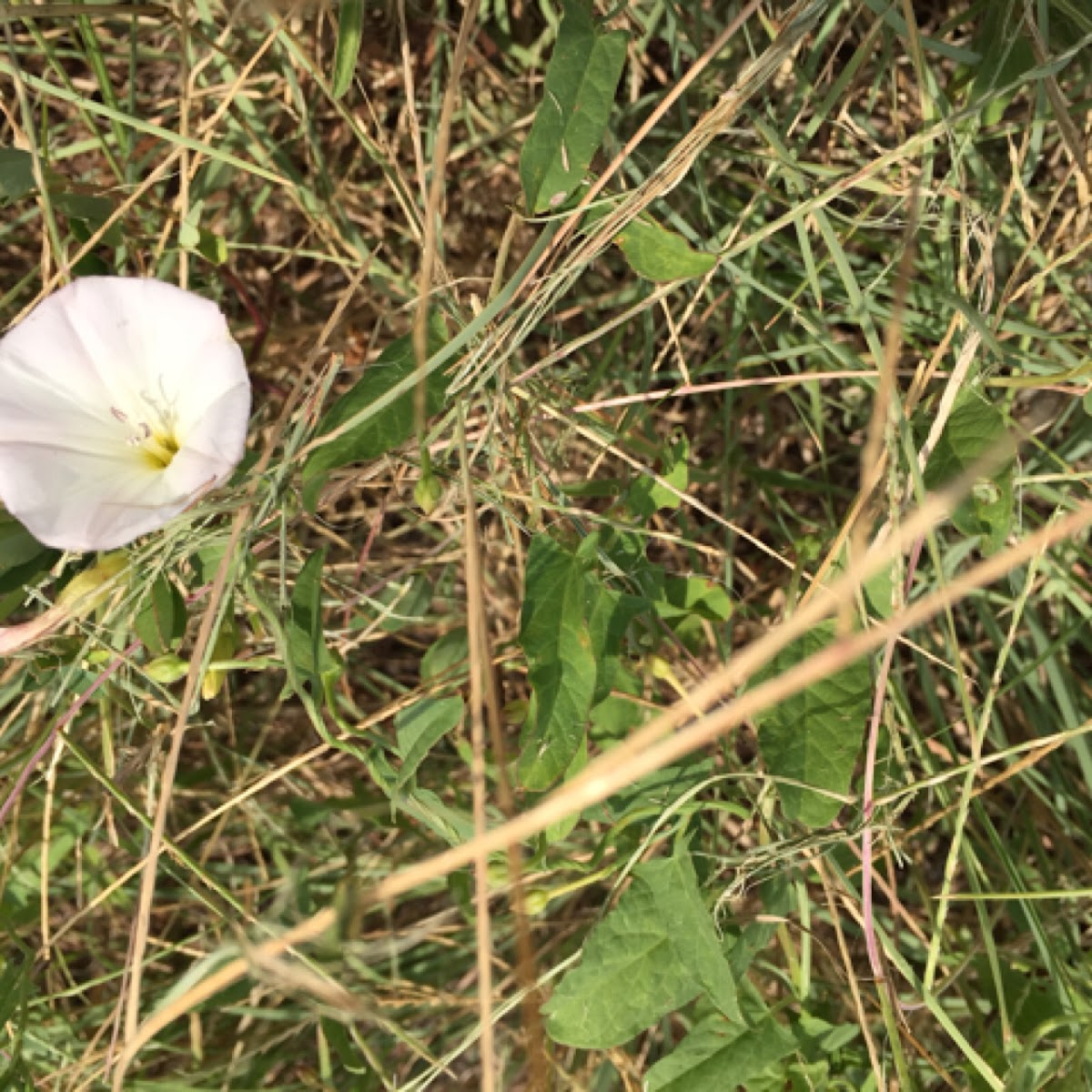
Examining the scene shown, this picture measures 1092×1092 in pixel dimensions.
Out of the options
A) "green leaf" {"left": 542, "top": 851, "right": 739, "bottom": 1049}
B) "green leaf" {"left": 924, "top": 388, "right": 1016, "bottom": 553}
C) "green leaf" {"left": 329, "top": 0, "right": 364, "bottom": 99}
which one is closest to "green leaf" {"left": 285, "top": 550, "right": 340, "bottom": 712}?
"green leaf" {"left": 542, "top": 851, "right": 739, "bottom": 1049}

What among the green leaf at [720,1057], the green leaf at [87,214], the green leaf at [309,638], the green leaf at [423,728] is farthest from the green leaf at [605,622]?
the green leaf at [87,214]

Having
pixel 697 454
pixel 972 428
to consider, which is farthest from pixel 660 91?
pixel 972 428

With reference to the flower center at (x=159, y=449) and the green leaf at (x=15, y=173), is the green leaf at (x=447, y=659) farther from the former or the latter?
the green leaf at (x=15, y=173)

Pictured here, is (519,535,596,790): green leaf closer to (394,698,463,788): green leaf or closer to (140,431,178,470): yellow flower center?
(394,698,463,788): green leaf

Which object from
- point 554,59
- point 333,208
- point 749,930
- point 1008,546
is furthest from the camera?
point 333,208

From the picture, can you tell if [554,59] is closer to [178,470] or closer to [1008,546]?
[178,470]

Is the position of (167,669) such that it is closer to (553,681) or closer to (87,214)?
(553,681)

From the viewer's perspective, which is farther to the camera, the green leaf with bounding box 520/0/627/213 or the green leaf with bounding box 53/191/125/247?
the green leaf with bounding box 53/191/125/247
